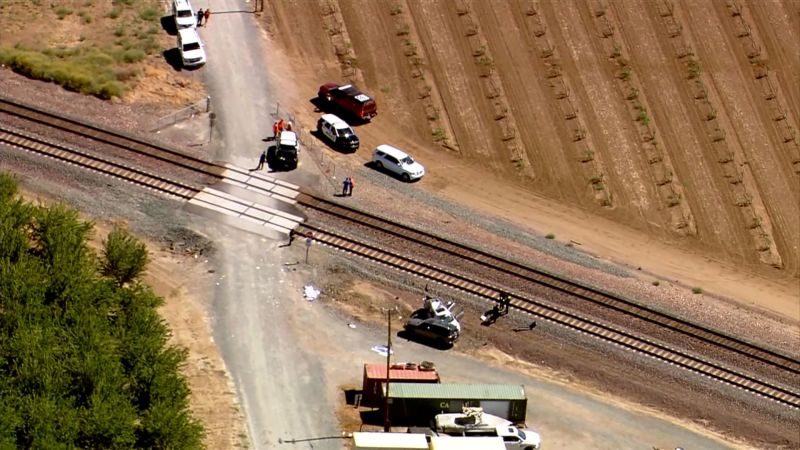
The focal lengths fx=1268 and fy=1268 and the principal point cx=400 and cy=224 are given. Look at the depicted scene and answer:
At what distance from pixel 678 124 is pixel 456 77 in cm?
1377

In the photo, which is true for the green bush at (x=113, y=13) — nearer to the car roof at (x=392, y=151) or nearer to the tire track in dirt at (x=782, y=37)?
the car roof at (x=392, y=151)

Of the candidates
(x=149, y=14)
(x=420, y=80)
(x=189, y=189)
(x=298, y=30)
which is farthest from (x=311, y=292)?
(x=149, y=14)

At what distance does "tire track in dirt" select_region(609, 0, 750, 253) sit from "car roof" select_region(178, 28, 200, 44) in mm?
26960

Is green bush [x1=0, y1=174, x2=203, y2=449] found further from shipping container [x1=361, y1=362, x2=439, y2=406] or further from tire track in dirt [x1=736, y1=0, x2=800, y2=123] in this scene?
tire track in dirt [x1=736, y1=0, x2=800, y2=123]

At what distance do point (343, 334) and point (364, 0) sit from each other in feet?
104

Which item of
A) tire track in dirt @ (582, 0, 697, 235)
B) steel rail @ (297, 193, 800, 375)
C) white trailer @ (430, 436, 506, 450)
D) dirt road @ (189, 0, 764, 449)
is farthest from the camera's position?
tire track in dirt @ (582, 0, 697, 235)

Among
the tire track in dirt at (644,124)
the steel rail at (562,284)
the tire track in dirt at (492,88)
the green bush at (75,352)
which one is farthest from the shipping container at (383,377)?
the tire track in dirt at (644,124)

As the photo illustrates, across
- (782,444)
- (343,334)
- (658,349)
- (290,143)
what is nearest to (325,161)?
(290,143)

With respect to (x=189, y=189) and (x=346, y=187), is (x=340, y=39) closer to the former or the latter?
(x=346, y=187)

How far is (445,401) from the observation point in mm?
51750

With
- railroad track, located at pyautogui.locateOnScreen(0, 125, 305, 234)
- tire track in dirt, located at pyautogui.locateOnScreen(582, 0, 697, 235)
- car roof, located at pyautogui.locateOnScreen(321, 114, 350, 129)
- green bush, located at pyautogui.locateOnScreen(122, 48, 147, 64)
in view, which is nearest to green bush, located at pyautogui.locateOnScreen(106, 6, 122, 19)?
green bush, located at pyautogui.locateOnScreen(122, 48, 147, 64)

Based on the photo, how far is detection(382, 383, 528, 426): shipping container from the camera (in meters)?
51.8

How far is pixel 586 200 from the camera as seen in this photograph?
238ft

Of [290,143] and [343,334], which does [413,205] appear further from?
[343,334]
